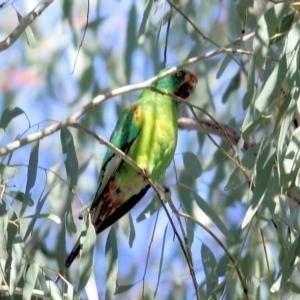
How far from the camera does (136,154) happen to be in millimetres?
2799

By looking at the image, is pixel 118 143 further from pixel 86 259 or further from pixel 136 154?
pixel 86 259

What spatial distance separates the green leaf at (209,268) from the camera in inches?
91.4

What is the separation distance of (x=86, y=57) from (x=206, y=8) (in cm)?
70

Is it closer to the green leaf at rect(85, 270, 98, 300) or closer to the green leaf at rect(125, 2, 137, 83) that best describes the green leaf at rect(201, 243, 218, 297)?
the green leaf at rect(85, 270, 98, 300)

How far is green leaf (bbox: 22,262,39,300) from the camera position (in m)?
2.01

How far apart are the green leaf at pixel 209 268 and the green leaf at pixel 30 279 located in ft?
1.76

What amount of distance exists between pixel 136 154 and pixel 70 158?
0.63 meters

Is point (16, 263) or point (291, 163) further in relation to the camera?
point (16, 263)

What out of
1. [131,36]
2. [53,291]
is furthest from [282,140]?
[131,36]

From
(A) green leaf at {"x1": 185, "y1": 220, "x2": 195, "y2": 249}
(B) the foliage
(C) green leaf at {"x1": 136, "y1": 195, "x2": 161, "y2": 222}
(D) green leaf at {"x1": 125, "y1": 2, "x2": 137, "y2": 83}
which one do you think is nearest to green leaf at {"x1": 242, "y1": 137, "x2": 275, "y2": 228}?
(B) the foliage

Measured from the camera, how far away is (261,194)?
1.92m

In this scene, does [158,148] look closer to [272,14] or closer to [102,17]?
[272,14]

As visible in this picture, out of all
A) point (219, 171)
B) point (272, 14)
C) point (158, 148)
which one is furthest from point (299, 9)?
point (219, 171)

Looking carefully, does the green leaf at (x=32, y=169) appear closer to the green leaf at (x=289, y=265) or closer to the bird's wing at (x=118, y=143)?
the bird's wing at (x=118, y=143)
